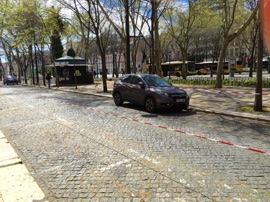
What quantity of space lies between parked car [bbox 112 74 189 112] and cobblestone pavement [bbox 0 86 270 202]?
157 centimetres

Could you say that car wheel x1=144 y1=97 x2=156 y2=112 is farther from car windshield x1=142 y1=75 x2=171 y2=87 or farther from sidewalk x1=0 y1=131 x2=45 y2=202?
sidewalk x1=0 y1=131 x2=45 y2=202

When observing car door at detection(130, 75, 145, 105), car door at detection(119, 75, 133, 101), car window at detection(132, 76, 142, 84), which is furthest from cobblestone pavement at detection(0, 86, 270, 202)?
car door at detection(119, 75, 133, 101)

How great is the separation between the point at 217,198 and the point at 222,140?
290cm

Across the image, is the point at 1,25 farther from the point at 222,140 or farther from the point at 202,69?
the point at 202,69

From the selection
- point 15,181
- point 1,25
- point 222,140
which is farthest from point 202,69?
point 15,181

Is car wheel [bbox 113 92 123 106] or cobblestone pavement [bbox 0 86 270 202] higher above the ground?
car wheel [bbox 113 92 123 106]

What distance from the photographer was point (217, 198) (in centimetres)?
325

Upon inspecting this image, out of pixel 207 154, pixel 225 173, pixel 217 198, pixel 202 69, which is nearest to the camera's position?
pixel 217 198

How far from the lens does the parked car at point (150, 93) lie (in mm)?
9711

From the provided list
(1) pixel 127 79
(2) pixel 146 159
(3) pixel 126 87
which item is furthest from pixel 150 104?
(2) pixel 146 159

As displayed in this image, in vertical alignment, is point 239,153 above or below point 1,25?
below

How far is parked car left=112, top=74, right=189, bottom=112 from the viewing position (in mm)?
9711

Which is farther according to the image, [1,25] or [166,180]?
[1,25]

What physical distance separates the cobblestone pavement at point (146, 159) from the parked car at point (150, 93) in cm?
Answer: 157
